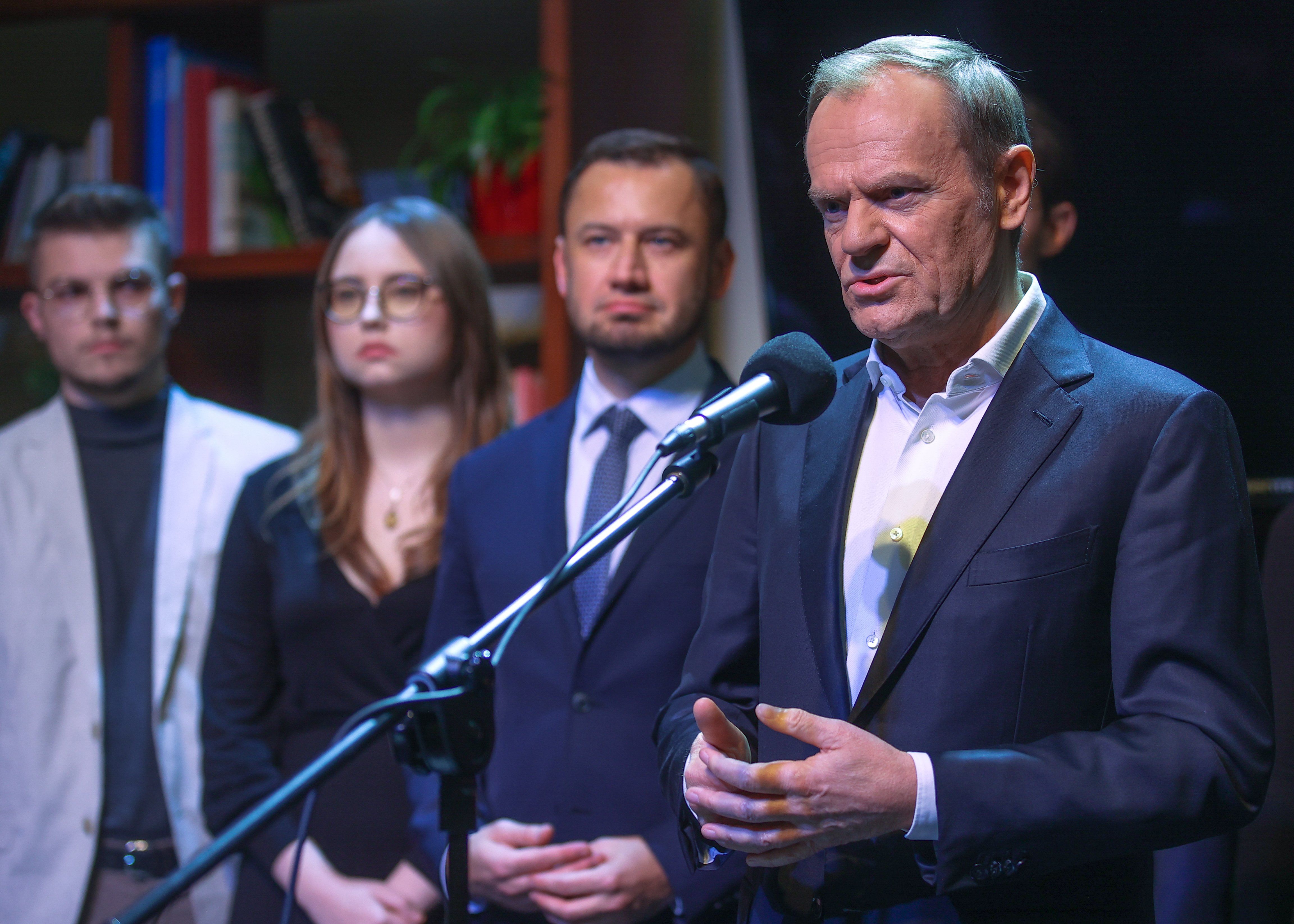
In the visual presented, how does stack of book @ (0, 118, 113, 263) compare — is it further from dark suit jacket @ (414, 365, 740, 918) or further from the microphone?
the microphone

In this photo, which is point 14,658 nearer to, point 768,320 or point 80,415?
point 80,415

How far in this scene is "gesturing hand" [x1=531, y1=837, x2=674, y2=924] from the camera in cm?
152

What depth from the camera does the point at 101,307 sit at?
91.4 inches

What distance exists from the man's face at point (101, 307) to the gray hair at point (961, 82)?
5.44ft

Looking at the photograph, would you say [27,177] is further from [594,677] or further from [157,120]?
[594,677]

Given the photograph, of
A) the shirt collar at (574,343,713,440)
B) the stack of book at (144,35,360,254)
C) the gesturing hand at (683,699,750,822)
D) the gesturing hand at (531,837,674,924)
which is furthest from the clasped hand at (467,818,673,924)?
the stack of book at (144,35,360,254)

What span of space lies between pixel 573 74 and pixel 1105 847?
1.98m

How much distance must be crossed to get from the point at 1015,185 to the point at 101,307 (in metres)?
1.84

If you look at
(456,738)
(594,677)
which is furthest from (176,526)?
(456,738)

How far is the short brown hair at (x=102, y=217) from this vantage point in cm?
237

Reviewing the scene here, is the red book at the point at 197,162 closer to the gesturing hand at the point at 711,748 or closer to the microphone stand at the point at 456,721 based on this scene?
the microphone stand at the point at 456,721

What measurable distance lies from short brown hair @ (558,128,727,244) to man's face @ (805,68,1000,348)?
0.68 metres

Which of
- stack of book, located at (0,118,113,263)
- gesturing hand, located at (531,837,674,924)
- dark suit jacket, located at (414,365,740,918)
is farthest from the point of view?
stack of book, located at (0,118,113,263)

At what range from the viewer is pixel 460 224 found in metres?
2.22
